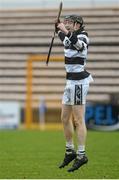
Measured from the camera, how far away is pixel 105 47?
79.9 feet

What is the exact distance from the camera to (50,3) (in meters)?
25.2

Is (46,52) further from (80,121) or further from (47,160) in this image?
(80,121)

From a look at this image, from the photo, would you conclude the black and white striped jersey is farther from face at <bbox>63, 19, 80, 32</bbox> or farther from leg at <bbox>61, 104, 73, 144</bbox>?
leg at <bbox>61, 104, 73, 144</bbox>

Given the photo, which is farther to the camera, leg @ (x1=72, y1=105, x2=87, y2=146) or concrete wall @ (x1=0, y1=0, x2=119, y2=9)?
concrete wall @ (x1=0, y1=0, x2=119, y2=9)

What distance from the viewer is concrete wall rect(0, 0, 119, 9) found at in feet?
80.8

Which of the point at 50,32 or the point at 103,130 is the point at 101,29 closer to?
the point at 50,32

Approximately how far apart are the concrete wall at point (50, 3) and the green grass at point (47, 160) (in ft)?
38.1

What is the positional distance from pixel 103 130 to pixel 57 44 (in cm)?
697

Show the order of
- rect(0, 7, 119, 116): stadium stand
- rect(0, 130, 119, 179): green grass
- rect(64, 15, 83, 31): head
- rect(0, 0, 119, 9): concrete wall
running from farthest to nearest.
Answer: rect(0, 0, 119, 9): concrete wall → rect(0, 7, 119, 116): stadium stand → rect(64, 15, 83, 31): head → rect(0, 130, 119, 179): green grass

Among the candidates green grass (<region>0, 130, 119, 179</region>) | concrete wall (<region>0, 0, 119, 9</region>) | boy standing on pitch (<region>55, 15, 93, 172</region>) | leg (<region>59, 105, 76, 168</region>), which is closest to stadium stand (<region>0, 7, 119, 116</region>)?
concrete wall (<region>0, 0, 119, 9</region>)

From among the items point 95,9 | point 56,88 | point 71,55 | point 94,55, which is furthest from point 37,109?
point 71,55

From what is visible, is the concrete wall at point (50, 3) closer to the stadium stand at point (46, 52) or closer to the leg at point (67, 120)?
the stadium stand at point (46, 52)

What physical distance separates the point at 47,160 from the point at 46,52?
624 inches

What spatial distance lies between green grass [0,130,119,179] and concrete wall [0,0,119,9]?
38.1 feet
